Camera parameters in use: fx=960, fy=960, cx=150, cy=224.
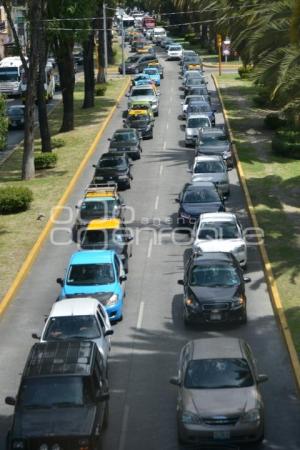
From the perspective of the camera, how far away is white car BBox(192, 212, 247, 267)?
31.0 m

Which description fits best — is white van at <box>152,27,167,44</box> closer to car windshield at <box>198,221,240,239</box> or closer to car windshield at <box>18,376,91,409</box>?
car windshield at <box>198,221,240,239</box>

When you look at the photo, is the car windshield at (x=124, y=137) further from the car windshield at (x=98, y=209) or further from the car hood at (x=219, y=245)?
the car hood at (x=219, y=245)

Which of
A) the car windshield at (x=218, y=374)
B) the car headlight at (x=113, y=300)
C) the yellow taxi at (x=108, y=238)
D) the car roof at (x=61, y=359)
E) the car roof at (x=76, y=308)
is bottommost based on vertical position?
the yellow taxi at (x=108, y=238)

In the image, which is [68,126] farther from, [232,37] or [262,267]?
[262,267]

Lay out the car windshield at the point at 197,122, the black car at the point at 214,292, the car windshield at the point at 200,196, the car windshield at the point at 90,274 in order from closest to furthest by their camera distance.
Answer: the black car at the point at 214,292
the car windshield at the point at 90,274
the car windshield at the point at 200,196
the car windshield at the point at 197,122

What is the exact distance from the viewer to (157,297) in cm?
2905

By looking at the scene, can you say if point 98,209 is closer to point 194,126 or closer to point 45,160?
point 45,160

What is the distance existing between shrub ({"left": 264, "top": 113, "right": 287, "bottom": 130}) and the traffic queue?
1108cm

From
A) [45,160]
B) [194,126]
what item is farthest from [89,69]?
[45,160]

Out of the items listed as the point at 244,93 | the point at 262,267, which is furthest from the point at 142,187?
the point at 244,93

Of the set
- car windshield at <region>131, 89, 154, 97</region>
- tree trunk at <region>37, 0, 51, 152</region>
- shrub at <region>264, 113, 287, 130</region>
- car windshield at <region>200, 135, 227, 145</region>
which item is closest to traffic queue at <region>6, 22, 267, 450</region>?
car windshield at <region>200, 135, 227, 145</region>

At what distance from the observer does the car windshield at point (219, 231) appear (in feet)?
105

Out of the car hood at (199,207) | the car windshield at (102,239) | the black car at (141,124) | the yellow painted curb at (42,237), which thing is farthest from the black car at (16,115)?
the car windshield at (102,239)

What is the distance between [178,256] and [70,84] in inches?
1078
